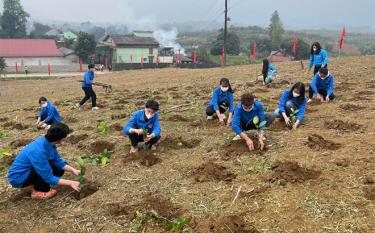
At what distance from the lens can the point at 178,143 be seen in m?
6.78

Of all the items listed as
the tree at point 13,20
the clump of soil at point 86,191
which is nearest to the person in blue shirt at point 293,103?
the clump of soil at point 86,191

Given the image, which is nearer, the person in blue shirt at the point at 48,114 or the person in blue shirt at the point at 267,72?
the person in blue shirt at the point at 48,114

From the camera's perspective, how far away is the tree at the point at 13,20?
65375mm

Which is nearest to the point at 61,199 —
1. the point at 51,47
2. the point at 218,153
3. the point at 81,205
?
the point at 81,205

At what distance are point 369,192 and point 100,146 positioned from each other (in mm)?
4722

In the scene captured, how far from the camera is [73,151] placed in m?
7.00

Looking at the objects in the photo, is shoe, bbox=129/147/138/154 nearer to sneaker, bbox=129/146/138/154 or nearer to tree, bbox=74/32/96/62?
sneaker, bbox=129/146/138/154

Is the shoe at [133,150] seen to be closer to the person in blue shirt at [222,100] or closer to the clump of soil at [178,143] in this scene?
the clump of soil at [178,143]

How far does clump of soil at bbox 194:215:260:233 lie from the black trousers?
2.30 m

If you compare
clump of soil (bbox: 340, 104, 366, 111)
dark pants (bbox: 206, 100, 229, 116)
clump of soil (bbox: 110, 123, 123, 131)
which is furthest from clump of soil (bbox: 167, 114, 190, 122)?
clump of soil (bbox: 340, 104, 366, 111)

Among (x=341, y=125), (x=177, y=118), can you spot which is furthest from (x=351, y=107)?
(x=177, y=118)

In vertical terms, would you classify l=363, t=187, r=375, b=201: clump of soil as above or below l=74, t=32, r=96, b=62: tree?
below

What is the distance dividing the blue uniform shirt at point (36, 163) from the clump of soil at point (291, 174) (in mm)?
2876

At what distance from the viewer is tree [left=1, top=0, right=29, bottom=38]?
6538 cm
